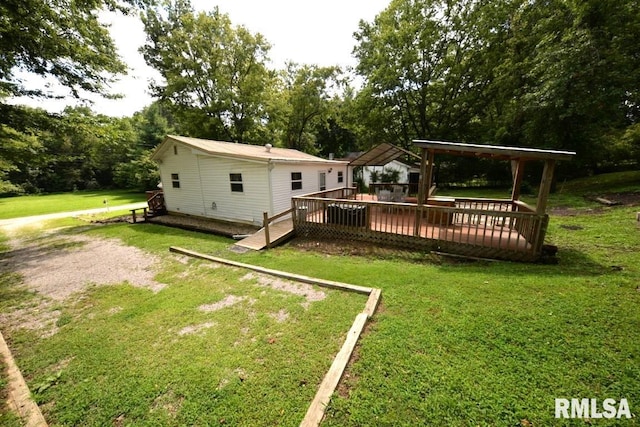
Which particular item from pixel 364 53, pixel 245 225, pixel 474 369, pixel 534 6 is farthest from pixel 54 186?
pixel 534 6

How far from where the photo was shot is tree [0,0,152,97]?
7711 mm

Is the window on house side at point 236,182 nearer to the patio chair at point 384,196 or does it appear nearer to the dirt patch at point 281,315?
the patio chair at point 384,196

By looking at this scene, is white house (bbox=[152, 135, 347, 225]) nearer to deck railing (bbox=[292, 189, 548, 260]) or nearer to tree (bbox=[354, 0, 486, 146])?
deck railing (bbox=[292, 189, 548, 260])

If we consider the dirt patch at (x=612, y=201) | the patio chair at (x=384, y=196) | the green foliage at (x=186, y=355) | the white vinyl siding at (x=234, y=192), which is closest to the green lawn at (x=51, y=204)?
the white vinyl siding at (x=234, y=192)

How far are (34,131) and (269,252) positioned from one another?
10731 millimetres

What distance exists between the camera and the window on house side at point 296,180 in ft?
36.2

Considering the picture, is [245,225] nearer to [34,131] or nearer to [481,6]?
[34,131]

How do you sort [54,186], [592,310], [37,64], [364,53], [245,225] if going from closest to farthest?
[592,310]
[37,64]
[245,225]
[364,53]
[54,186]

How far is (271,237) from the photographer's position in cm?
823

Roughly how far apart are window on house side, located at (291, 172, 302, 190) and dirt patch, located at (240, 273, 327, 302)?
6133 mm

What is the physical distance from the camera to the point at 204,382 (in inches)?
107

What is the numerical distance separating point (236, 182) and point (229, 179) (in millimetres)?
440

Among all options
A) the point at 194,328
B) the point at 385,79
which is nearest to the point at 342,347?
the point at 194,328

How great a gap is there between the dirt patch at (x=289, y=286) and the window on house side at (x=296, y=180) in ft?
20.1
